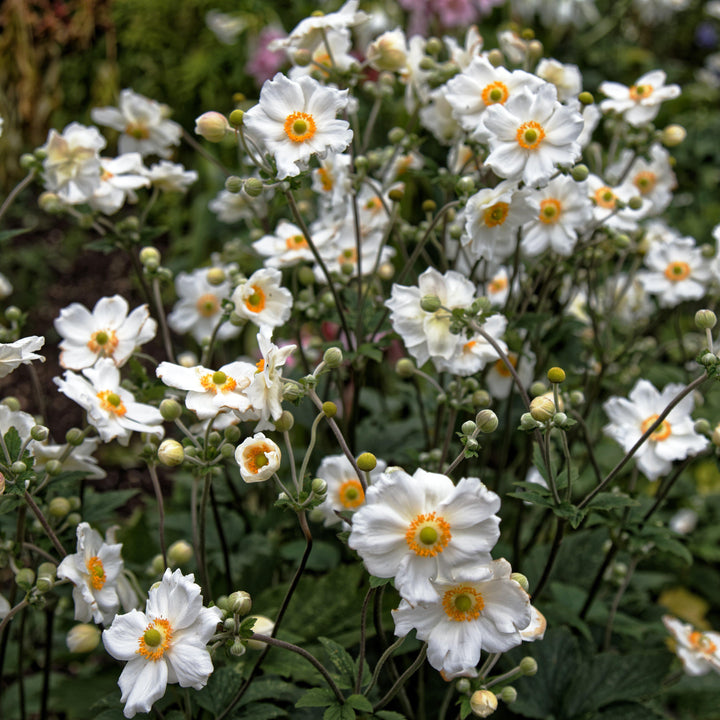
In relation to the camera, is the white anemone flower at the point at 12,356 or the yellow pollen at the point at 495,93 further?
the yellow pollen at the point at 495,93

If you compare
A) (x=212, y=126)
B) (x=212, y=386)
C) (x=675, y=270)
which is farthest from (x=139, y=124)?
(x=675, y=270)

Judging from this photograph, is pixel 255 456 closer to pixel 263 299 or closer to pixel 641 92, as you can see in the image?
pixel 263 299

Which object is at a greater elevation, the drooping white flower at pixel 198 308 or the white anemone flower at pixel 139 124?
the white anemone flower at pixel 139 124

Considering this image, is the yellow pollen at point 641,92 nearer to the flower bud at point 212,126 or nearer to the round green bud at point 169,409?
the flower bud at point 212,126

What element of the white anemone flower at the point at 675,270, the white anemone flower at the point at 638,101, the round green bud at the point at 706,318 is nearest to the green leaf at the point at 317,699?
the round green bud at the point at 706,318

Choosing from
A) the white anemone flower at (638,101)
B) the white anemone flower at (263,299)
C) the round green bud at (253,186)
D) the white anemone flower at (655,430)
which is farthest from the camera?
the white anemone flower at (638,101)

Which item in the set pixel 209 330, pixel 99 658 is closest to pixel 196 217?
pixel 209 330

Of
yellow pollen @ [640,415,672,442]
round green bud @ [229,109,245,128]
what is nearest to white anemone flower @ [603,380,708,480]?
yellow pollen @ [640,415,672,442]

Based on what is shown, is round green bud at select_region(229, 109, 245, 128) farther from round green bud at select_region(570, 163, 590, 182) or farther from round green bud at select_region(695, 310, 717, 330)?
round green bud at select_region(695, 310, 717, 330)
